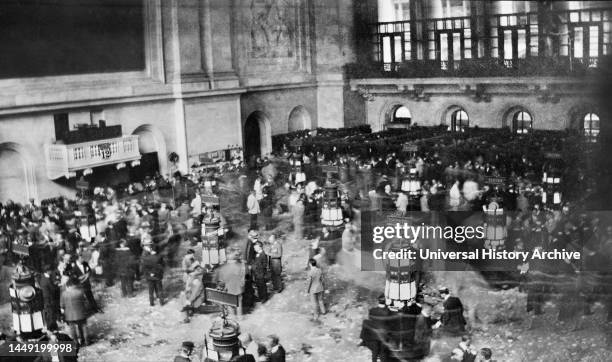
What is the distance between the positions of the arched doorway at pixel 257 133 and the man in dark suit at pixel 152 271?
21.4 ft

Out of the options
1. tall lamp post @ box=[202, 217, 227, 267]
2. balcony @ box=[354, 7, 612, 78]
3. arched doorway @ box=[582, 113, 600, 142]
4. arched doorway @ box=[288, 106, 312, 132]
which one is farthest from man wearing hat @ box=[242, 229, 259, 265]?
arched doorway @ box=[288, 106, 312, 132]

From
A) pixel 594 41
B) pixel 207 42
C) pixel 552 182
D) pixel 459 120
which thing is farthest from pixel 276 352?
pixel 459 120

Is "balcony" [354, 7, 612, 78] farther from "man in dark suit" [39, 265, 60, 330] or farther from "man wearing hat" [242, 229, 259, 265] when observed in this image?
"man in dark suit" [39, 265, 60, 330]

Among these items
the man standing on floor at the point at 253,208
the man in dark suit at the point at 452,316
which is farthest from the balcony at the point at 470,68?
the man standing on floor at the point at 253,208

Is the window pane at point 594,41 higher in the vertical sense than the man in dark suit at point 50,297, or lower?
higher

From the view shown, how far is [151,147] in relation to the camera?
11586 millimetres

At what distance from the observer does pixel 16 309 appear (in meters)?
6.13

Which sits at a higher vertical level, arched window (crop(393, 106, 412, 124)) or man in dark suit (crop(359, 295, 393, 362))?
arched window (crop(393, 106, 412, 124))

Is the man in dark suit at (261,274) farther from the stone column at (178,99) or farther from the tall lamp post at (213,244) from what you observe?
the stone column at (178,99)

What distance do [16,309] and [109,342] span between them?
4.55ft

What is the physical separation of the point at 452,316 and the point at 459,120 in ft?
31.8

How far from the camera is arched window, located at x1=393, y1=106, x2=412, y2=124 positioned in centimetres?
1770

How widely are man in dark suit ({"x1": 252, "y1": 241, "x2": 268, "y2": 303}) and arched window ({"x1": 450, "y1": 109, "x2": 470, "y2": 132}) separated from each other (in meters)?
8.03

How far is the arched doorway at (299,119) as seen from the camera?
52.7 ft
